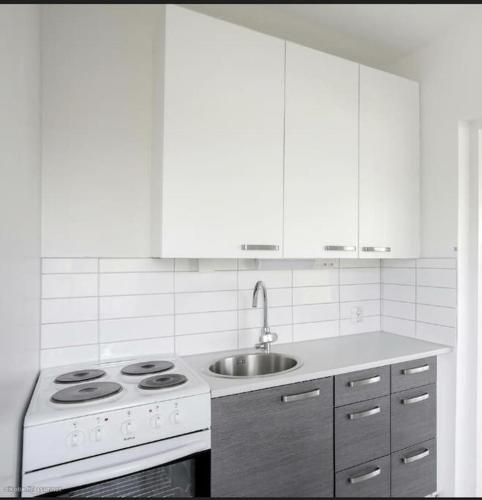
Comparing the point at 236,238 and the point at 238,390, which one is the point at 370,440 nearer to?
the point at 238,390

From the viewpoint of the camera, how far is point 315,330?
2.12 meters

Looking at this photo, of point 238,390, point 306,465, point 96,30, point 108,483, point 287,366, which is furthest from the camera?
point 287,366

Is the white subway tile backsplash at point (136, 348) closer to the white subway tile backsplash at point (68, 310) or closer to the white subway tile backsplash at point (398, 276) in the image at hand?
the white subway tile backsplash at point (68, 310)

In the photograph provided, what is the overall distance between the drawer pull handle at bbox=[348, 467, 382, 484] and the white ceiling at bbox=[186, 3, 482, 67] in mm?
2302

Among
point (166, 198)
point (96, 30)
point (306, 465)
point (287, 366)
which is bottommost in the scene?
point (306, 465)

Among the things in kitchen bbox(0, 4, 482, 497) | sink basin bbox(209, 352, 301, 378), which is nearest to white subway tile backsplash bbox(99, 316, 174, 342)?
kitchen bbox(0, 4, 482, 497)

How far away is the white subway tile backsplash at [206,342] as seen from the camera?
1778 millimetres

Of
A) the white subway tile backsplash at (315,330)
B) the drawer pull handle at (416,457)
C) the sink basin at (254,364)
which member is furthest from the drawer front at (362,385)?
the white subway tile backsplash at (315,330)

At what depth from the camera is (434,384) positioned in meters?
1.92

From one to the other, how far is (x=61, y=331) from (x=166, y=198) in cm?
76

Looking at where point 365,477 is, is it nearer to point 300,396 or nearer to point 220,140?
point 300,396

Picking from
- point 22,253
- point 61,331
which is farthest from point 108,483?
point 22,253

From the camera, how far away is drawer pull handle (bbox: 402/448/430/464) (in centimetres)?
176

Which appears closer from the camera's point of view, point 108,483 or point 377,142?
point 108,483
